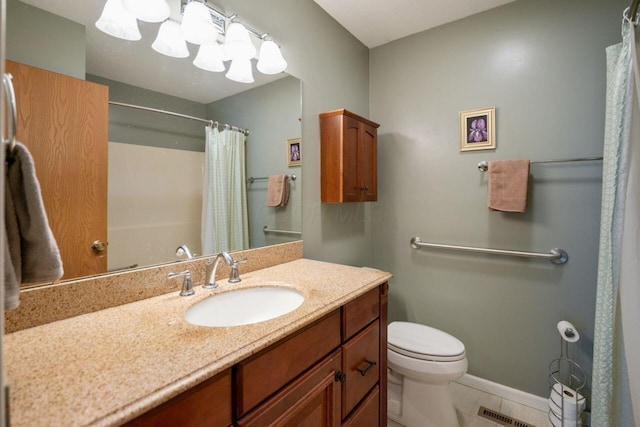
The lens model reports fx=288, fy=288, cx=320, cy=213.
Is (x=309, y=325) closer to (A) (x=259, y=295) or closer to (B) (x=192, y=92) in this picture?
(A) (x=259, y=295)

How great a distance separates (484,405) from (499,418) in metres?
0.11

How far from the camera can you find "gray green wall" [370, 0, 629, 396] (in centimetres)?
154

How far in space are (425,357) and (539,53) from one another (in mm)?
Answer: 1792

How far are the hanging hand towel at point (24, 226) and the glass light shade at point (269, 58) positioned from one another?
1.19 m

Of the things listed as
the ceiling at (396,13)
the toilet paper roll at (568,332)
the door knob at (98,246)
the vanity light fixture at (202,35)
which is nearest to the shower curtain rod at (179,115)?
the vanity light fixture at (202,35)

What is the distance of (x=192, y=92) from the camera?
1.19 metres

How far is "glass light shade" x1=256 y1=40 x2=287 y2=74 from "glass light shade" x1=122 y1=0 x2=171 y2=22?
47 centimetres

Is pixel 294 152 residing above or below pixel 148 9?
below

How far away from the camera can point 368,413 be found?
1.20 metres

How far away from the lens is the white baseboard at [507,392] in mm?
1676

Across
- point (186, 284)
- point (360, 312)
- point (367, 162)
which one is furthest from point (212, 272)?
point (367, 162)

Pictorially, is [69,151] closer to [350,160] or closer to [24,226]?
[24,226]

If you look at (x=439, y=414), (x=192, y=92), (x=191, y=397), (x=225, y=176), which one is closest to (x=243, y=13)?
(x=192, y=92)

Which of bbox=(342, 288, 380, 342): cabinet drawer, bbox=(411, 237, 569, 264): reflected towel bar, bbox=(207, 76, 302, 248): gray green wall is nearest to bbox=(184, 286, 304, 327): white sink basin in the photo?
bbox=(342, 288, 380, 342): cabinet drawer
